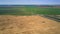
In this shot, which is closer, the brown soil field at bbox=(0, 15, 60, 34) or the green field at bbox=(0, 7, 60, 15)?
the brown soil field at bbox=(0, 15, 60, 34)

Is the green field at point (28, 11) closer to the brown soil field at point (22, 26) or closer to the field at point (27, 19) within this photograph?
the field at point (27, 19)

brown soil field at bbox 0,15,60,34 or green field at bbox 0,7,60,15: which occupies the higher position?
green field at bbox 0,7,60,15

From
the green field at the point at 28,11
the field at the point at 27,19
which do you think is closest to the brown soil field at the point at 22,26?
the field at the point at 27,19

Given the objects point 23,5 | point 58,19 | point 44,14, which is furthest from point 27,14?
point 58,19

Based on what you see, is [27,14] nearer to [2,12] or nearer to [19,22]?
[19,22]

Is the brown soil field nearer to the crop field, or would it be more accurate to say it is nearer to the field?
the field

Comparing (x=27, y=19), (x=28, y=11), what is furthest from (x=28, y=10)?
(x=27, y=19)

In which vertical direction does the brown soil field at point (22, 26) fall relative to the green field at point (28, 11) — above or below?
below

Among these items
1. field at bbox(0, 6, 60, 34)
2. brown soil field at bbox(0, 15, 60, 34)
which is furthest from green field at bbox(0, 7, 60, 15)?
brown soil field at bbox(0, 15, 60, 34)
